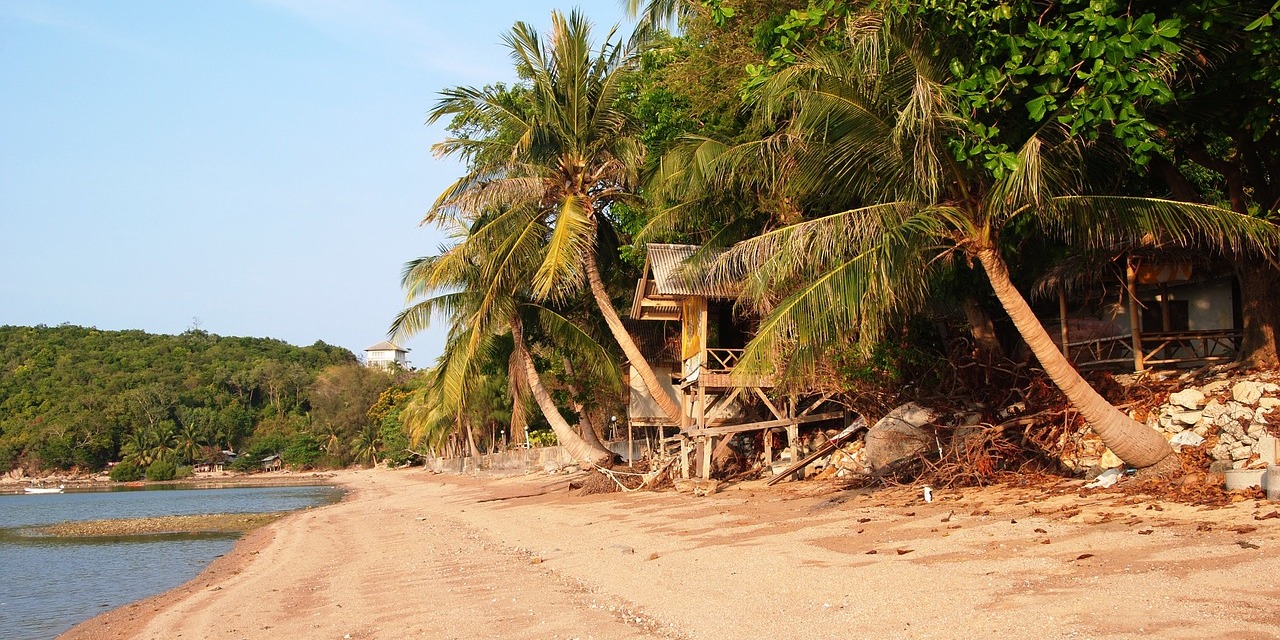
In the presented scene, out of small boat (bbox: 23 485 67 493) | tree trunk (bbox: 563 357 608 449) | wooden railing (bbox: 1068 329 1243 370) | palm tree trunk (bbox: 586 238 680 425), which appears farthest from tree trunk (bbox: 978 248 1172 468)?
small boat (bbox: 23 485 67 493)

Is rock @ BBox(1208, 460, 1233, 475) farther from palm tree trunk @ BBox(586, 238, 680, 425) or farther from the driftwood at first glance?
palm tree trunk @ BBox(586, 238, 680, 425)

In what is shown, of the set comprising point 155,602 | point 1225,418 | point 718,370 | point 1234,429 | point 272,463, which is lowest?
point 272,463

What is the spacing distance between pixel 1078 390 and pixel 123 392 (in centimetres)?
9050

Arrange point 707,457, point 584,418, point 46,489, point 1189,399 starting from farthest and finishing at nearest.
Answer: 1. point 46,489
2. point 584,418
3. point 707,457
4. point 1189,399

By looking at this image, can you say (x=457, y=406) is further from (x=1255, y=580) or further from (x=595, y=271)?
(x=1255, y=580)

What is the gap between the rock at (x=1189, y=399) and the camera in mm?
11023

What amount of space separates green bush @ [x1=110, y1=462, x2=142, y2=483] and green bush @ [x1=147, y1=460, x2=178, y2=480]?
1042mm

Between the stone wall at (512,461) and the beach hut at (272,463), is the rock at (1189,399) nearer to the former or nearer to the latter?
the stone wall at (512,461)

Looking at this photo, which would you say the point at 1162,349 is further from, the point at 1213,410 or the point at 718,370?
the point at 718,370

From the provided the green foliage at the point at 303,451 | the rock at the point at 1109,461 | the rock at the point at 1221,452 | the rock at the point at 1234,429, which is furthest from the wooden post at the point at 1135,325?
the green foliage at the point at 303,451

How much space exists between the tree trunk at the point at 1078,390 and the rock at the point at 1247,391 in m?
1.08

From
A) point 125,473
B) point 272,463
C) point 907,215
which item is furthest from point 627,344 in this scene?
point 272,463

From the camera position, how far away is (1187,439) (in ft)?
35.3

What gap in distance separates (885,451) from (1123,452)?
4.02 meters
